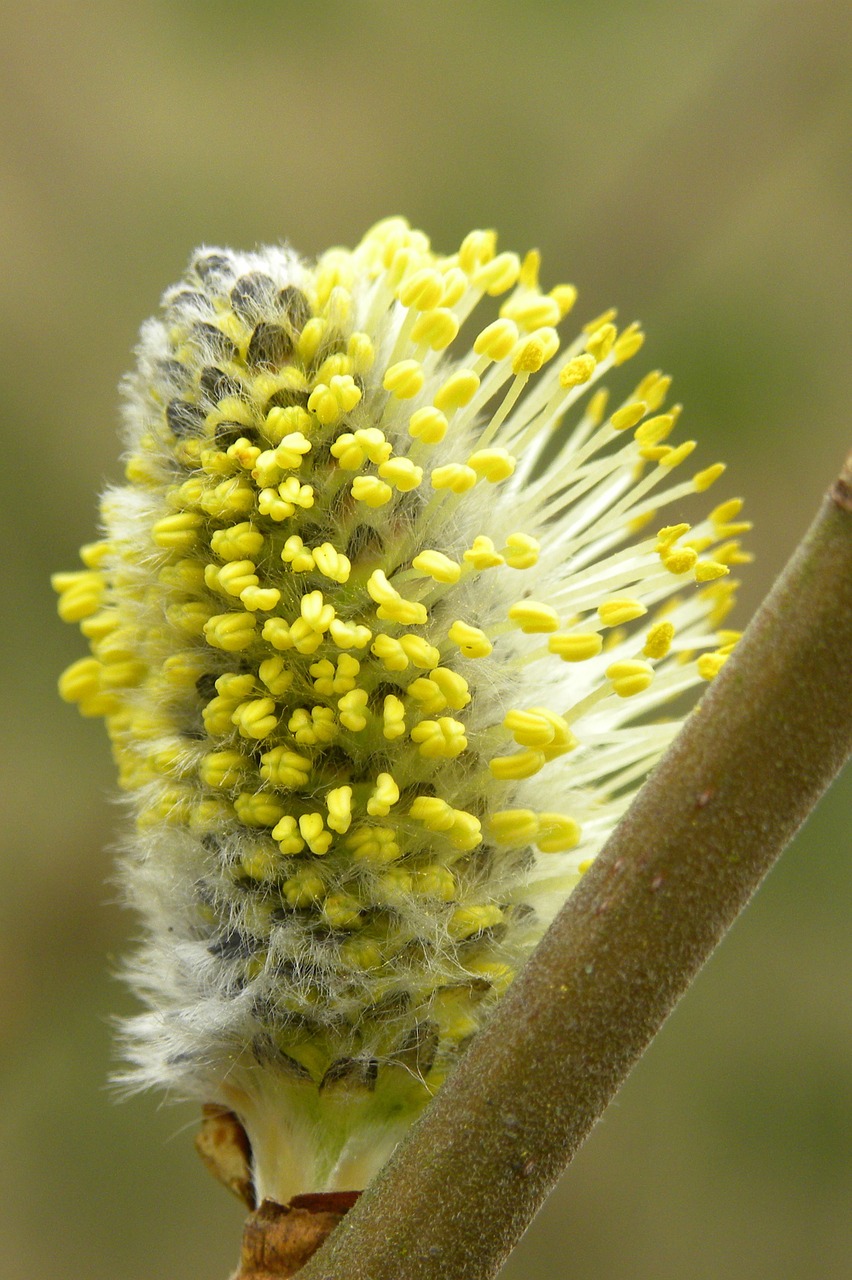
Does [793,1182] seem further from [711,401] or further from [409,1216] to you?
[409,1216]

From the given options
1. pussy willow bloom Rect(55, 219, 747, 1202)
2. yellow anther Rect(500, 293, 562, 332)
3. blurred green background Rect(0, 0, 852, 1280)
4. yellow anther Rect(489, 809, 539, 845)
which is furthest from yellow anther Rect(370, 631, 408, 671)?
blurred green background Rect(0, 0, 852, 1280)

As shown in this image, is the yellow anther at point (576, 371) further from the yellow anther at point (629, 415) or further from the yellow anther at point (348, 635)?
the yellow anther at point (348, 635)

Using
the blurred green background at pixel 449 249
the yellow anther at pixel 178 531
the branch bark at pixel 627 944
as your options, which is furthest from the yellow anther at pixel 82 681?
the blurred green background at pixel 449 249

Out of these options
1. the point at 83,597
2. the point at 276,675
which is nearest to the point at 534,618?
the point at 276,675

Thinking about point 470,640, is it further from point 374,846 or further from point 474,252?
point 474,252

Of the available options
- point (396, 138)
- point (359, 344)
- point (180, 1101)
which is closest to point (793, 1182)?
point (180, 1101)
